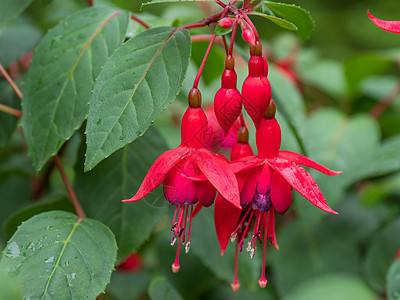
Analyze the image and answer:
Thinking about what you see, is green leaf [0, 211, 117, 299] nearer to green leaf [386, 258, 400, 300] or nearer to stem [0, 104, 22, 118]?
stem [0, 104, 22, 118]

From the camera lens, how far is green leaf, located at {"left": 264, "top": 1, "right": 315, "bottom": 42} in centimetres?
60

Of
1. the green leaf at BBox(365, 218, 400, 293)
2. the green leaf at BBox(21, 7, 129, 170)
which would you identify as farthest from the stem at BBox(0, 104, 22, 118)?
the green leaf at BBox(365, 218, 400, 293)

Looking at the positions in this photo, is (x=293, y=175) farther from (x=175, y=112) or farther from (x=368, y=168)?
(x=175, y=112)

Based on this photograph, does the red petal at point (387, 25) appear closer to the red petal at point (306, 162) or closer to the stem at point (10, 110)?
the red petal at point (306, 162)

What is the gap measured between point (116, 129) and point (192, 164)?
89 millimetres

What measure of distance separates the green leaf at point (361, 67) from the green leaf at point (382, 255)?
414 millimetres

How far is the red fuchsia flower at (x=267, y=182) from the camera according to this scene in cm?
52

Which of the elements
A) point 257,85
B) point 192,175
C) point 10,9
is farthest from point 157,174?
point 10,9

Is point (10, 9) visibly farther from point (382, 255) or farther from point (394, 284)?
point (382, 255)

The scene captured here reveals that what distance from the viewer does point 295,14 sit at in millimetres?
631

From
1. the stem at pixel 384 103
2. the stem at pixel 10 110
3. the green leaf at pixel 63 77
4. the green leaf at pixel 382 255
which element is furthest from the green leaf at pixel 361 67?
the stem at pixel 10 110

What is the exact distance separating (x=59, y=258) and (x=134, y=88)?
0.21 metres

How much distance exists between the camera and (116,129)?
1.72 feet

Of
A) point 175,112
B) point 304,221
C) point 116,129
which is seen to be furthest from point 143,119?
point 175,112
